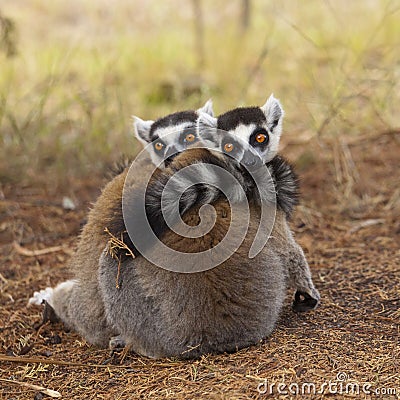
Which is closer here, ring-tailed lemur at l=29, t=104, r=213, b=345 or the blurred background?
ring-tailed lemur at l=29, t=104, r=213, b=345

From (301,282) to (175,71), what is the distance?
796 centimetres

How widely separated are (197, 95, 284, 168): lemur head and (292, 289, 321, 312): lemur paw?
3.09 feet

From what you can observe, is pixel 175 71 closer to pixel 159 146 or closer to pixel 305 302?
pixel 159 146

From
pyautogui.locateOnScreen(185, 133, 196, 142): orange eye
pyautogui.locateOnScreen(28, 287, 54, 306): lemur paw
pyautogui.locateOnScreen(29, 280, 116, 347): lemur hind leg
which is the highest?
pyautogui.locateOnScreen(185, 133, 196, 142): orange eye

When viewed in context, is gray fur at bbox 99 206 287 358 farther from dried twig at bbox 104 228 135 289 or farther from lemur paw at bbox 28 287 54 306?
lemur paw at bbox 28 287 54 306

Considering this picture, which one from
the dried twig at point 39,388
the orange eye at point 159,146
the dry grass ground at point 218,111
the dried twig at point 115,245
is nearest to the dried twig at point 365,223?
the dry grass ground at point 218,111

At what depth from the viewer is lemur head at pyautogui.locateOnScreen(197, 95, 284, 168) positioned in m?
3.99

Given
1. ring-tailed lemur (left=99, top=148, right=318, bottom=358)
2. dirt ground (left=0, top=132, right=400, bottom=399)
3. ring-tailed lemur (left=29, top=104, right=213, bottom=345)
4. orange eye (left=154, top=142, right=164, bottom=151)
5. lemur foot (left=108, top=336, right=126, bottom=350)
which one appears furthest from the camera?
orange eye (left=154, top=142, right=164, bottom=151)

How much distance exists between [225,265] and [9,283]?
8.14 feet

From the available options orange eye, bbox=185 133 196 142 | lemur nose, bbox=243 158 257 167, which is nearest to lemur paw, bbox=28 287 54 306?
orange eye, bbox=185 133 196 142

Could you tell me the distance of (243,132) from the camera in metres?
4.09

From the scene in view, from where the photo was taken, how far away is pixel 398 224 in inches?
233

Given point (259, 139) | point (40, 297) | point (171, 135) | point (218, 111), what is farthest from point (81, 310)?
point (218, 111)

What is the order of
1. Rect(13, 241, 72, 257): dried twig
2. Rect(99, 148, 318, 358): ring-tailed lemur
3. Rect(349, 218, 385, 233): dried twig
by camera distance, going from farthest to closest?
Rect(349, 218, 385, 233): dried twig, Rect(13, 241, 72, 257): dried twig, Rect(99, 148, 318, 358): ring-tailed lemur
